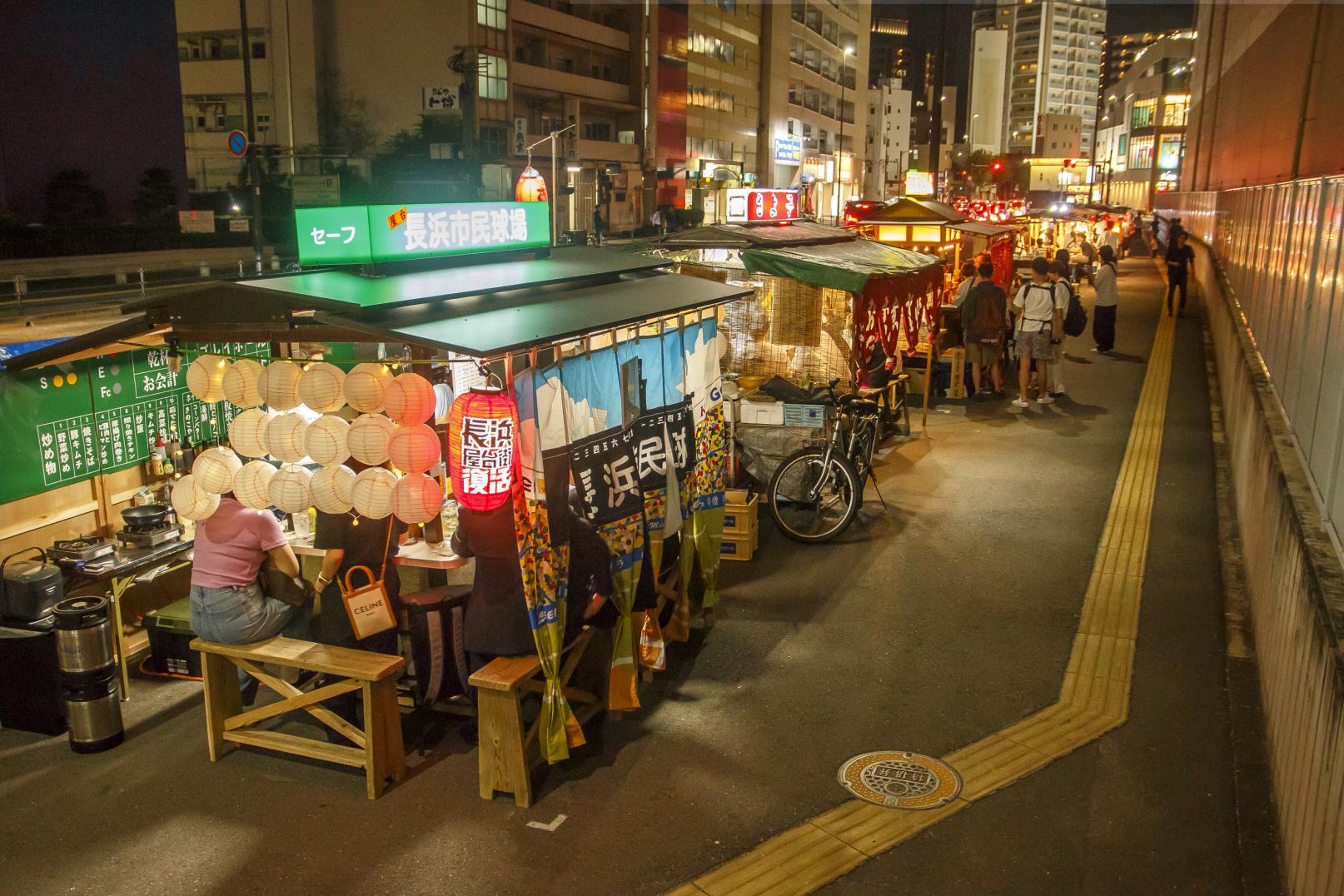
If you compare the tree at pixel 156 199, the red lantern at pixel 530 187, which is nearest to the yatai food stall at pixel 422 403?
the red lantern at pixel 530 187

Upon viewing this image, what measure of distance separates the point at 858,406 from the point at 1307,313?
14.6ft

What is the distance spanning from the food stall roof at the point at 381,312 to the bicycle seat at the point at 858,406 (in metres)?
3.90

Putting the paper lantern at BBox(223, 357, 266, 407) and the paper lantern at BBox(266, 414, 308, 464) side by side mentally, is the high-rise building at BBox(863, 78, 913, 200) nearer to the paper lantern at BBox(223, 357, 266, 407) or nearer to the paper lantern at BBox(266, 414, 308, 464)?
the paper lantern at BBox(223, 357, 266, 407)

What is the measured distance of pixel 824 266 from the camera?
11125 mm

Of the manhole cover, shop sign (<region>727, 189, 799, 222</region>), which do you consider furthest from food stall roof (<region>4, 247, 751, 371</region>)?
shop sign (<region>727, 189, 799, 222</region>)

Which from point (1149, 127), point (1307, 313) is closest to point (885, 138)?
point (1149, 127)

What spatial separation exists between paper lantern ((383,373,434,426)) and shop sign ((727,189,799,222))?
8.60 m

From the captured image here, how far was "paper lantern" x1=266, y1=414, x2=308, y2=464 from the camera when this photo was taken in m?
6.25

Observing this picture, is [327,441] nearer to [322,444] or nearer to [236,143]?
[322,444]

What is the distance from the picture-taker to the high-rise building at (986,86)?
158875 millimetres

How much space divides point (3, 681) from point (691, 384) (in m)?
5.25

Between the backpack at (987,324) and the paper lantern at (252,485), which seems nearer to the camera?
the paper lantern at (252,485)

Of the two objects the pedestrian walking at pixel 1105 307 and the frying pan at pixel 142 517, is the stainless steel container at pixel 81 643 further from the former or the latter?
the pedestrian walking at pixel 1105 307

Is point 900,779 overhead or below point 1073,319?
below
